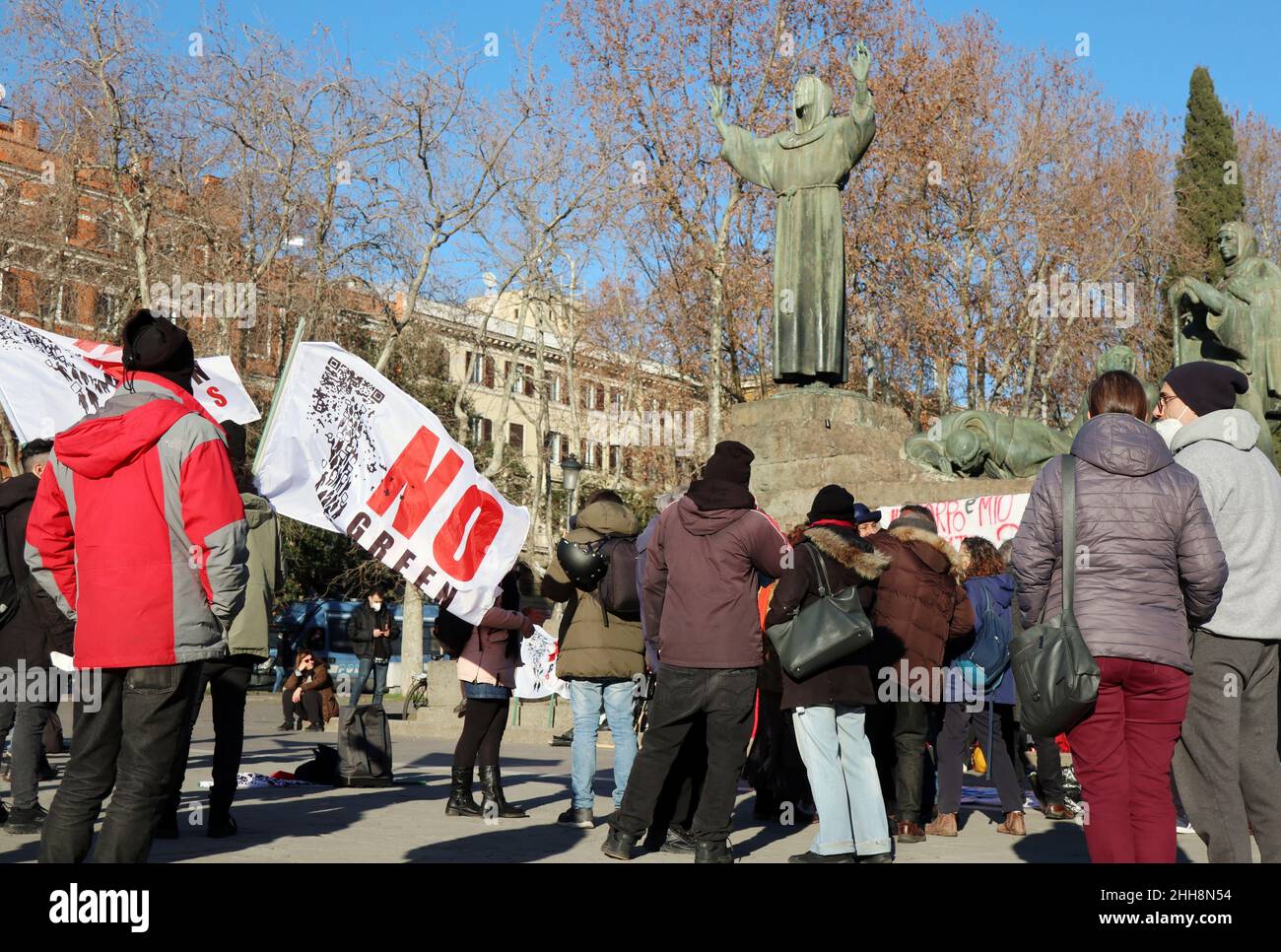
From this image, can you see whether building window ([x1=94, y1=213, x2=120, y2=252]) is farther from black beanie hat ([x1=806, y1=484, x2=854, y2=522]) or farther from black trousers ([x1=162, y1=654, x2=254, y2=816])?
black beanie hat ([x1=806, y1=484, x2=854, y2=522])

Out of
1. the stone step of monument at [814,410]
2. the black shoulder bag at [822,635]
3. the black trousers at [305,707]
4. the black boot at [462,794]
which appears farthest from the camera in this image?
the black trousers at [305,707]

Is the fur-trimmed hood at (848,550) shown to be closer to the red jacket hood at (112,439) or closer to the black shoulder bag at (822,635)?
the black shoulder bag at (822,635)

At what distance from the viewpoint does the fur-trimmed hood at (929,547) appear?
8.26 meters

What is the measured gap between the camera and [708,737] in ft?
23.3

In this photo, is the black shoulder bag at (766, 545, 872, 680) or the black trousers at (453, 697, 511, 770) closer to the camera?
the black shoulder bag at (766, 545, 872, 680)

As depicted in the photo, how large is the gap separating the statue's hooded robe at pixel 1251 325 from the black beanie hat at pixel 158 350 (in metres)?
11.7

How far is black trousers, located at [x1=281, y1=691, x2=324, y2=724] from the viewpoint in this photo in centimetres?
1867

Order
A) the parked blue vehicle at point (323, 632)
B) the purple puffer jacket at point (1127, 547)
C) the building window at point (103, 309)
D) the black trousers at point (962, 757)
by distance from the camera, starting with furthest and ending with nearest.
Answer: the parked blue vehicle at point (323, 632) < the building window at point (103, 309) < the black trousers at point (962, 757) < the purple puffer jacket at point (1127, 547)

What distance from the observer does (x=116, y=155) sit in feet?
85.7

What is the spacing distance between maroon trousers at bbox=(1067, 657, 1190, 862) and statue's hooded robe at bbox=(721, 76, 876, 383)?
366 inches

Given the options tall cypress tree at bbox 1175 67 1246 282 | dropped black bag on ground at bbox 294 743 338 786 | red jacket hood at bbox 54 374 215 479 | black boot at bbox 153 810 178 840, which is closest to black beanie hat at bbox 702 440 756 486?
red jacket hood at bbox 54 374 215 479

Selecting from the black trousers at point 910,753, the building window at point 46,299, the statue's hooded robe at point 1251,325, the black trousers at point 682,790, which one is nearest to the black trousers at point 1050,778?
the black trousers at point 910,753

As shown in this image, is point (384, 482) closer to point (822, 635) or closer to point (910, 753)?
point (822, 635)

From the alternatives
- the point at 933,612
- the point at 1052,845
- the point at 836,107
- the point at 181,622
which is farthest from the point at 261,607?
the point at 836,107
